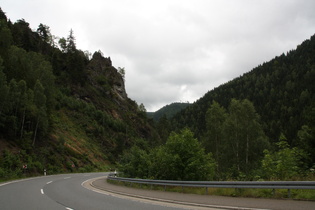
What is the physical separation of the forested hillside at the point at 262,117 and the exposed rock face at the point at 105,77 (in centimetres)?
3102

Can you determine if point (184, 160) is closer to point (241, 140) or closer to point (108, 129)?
point (241, 140)

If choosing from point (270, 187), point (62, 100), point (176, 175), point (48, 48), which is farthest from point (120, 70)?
point (270, 187)

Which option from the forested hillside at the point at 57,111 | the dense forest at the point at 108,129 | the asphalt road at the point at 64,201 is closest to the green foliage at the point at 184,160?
the dense forest at the point at 108,129

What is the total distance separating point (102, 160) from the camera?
56625 millimetres

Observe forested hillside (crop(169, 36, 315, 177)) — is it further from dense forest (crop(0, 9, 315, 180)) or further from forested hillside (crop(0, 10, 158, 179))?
forested hillside (crop(0, 10, 158, 179))

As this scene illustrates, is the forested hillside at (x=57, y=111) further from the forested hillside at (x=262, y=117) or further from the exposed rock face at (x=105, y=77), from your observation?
the forested hillside at (x=262, y=117)

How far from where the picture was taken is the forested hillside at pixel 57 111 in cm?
3503

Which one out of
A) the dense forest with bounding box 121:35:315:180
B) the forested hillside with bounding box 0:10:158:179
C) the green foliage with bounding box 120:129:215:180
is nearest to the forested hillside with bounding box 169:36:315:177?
the dense forest with bounding box 121:35:315:180

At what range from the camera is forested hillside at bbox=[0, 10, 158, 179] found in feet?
115

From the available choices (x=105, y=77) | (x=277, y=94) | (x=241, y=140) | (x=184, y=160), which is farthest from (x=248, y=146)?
(x=277, y=94)

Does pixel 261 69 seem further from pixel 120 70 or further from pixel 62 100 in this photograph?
pixel 62 100

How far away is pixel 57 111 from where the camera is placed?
6303 cm

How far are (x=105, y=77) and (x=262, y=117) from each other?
252 feet

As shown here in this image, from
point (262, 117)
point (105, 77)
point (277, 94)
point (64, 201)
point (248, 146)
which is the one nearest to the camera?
point (64, 201)
